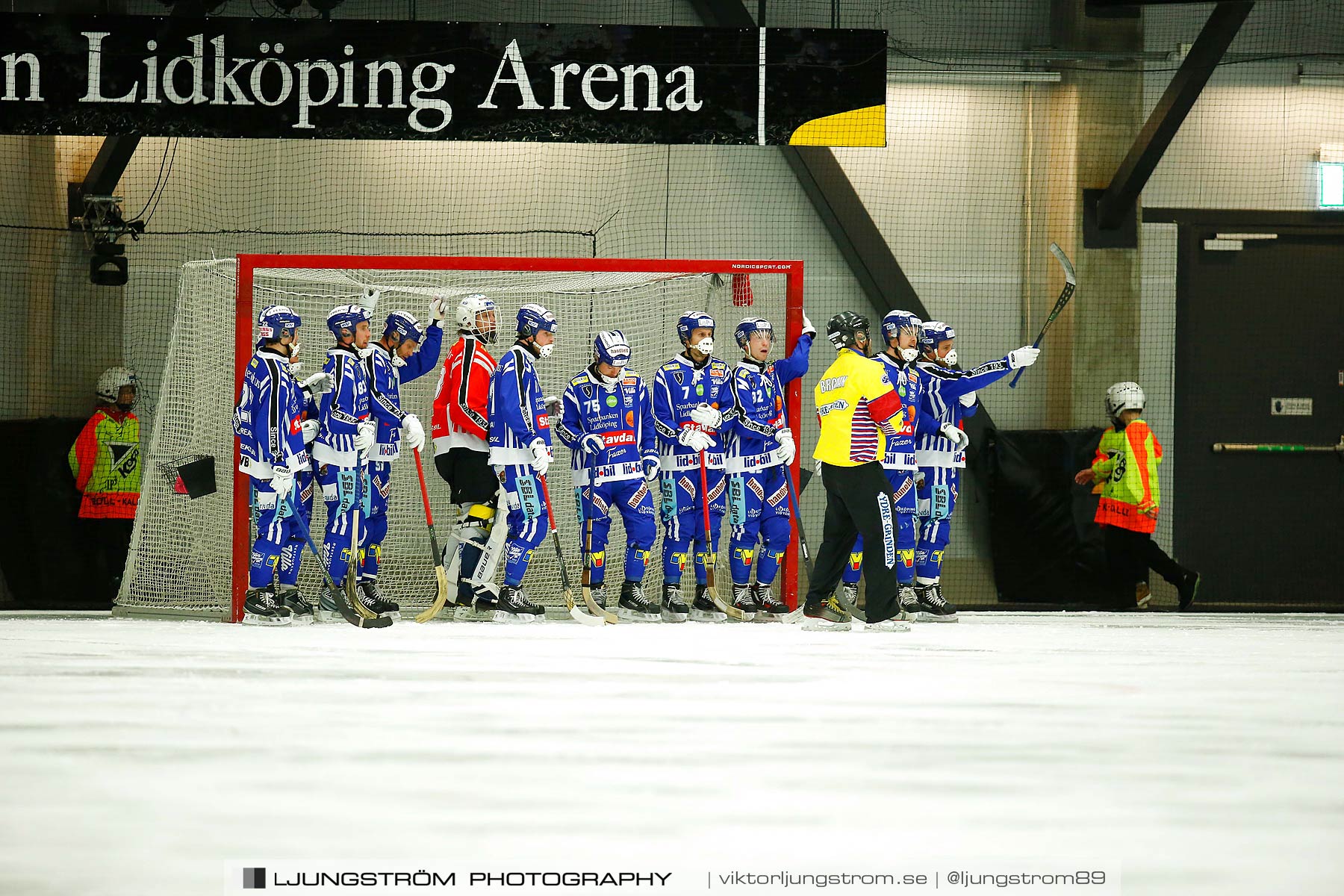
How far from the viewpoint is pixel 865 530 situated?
690cm

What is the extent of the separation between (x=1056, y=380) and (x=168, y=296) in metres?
6.63

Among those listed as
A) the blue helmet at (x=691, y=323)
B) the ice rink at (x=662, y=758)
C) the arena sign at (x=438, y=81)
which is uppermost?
the arena sign at (x=438, y=81)

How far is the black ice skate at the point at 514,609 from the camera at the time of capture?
764 cm

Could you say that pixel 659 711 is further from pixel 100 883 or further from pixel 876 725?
pixel 100 883

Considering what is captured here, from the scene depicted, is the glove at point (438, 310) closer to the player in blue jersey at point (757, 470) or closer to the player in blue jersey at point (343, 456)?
the player in blue jersey at point (343, 456)

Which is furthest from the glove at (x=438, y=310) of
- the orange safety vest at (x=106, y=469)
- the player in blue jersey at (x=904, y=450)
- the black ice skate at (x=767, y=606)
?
the orange safety vest at (x=106, y=469)

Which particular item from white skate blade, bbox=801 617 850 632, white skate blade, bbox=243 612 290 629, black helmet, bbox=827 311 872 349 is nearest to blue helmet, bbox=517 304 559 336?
black helmet, bbox=827 311 872 349

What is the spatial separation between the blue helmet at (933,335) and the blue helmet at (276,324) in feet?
11.8

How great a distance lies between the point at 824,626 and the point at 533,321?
228 cm

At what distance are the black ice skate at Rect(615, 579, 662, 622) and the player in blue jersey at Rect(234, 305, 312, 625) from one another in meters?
1.82

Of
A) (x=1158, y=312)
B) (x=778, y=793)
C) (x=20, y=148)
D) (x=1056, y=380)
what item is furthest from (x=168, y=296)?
(x=778, y=793)

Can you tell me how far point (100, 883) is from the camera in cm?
282

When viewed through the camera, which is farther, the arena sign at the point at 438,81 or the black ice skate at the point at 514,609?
the arena sign at the point at 438,81

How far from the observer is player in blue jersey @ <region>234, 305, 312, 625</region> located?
746 cm
